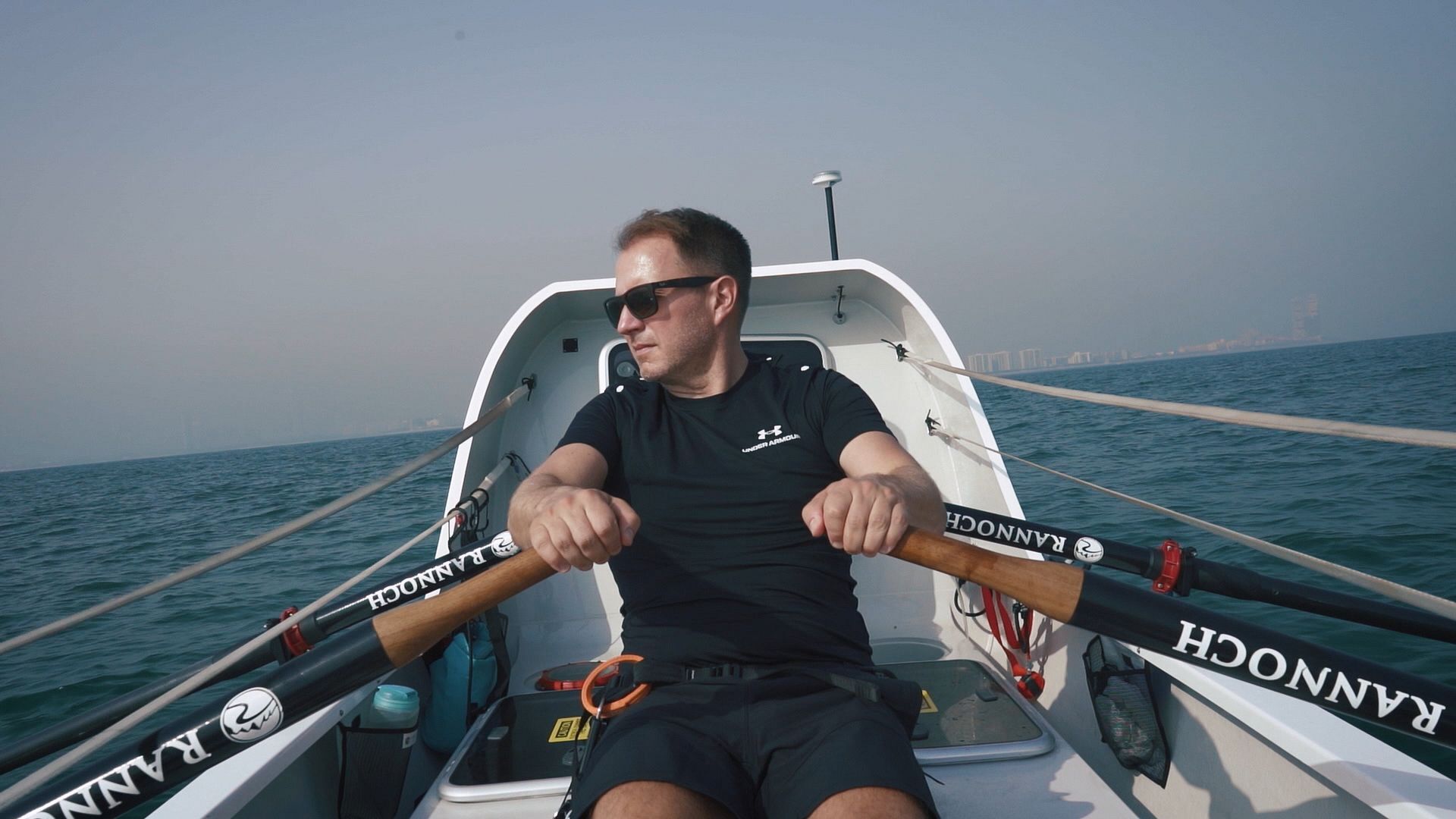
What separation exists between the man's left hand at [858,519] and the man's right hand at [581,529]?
1.22 ft

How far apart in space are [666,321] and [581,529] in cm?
97

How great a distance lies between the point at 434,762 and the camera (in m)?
3.41

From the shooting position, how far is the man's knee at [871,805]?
1.62m

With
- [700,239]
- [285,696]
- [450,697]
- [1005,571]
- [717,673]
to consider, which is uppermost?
[700,239]

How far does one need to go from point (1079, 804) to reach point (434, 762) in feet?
8.08

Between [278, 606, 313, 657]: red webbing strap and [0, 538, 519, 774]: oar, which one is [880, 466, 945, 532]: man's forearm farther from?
[278, 606, 313, 657]: red webbing strap

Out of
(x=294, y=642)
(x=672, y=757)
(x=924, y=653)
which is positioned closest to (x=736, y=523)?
(x=672, y=757)

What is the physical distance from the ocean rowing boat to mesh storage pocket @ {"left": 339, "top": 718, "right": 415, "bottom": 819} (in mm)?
26

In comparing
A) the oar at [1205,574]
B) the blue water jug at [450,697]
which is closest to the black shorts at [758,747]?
the oar at [1205,574]

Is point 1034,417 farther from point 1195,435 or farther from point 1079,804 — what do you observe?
point 1079,804

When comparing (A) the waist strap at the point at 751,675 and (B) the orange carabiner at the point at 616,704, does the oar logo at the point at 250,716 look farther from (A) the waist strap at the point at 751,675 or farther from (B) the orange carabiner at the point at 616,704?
(A) the waist strap at the point at 751,675

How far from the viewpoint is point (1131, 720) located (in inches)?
106

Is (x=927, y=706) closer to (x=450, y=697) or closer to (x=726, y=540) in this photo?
(x=726, y=540)

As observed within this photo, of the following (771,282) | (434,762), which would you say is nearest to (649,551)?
(434,762)
